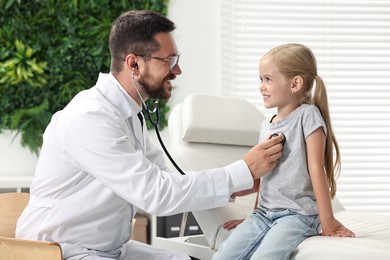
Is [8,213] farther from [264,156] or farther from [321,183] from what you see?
[321,183]

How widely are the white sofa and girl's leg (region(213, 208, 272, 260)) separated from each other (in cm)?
27

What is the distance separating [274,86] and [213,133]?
2.34 feet

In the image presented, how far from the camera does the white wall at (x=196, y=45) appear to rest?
4336mm

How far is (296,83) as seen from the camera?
84.1 inches

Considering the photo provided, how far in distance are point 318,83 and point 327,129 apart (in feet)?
0.46

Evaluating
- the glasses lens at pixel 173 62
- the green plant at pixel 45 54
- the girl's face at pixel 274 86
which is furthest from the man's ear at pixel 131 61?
the green plant at pixel 45 54

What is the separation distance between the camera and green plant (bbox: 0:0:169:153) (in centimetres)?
414

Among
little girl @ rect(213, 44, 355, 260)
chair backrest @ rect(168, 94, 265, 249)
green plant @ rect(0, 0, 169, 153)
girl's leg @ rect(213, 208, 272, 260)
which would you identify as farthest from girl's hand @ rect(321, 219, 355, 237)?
green plant @ rect(0, 0, 169, 153)

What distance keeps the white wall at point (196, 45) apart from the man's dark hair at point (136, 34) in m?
2.15

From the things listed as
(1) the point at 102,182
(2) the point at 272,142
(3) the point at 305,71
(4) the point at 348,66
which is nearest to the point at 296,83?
(3) the point at 305,71

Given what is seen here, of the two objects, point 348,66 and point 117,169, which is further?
point 348,66

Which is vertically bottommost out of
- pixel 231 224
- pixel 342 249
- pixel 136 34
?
pixel 231 224

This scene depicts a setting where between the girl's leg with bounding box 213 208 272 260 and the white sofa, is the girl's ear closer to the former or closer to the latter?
the girl's leg with bounding box 213 208 272 260

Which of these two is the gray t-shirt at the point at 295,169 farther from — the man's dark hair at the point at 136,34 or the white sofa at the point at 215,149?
the man's dark hair at the point at 136,34
